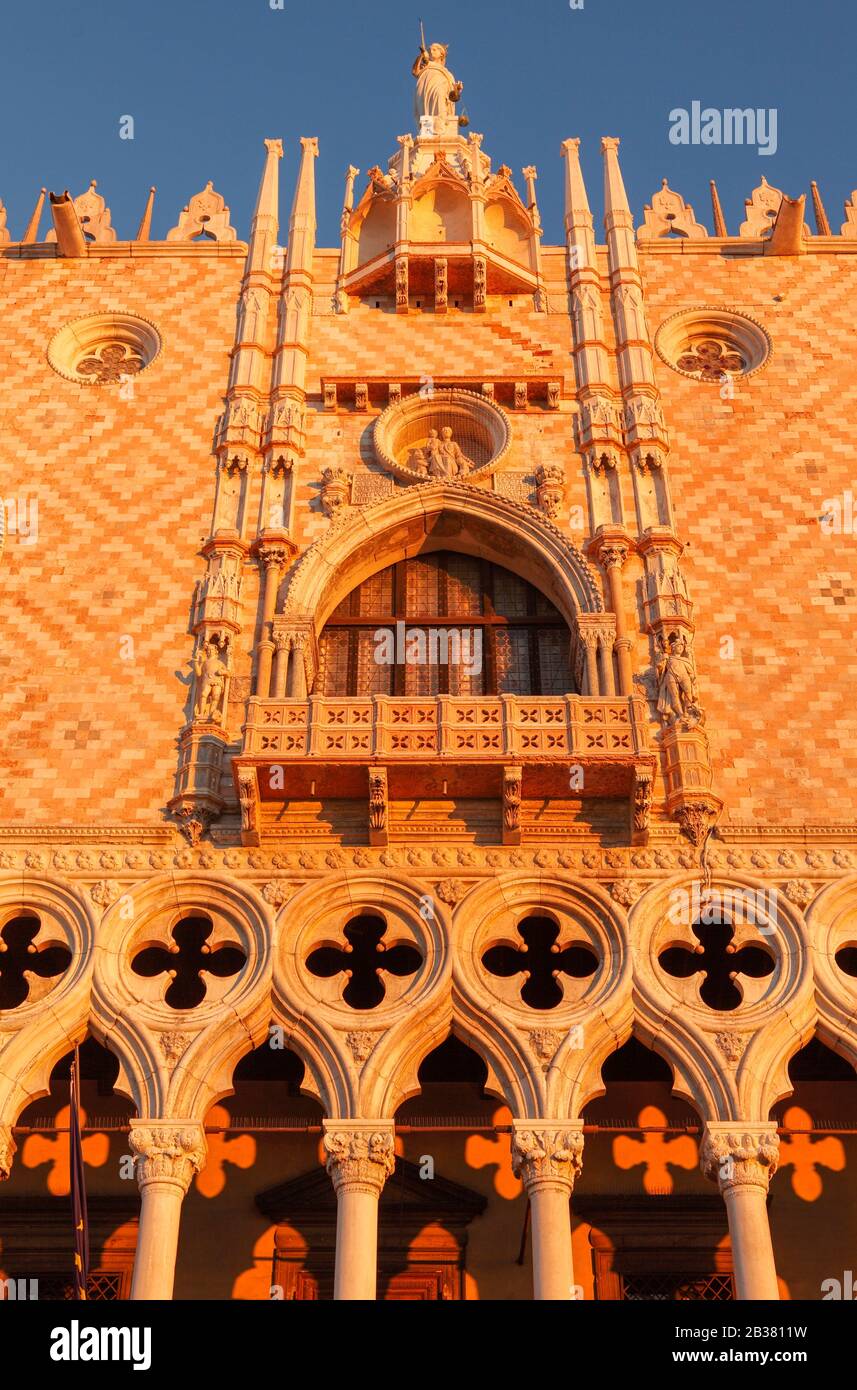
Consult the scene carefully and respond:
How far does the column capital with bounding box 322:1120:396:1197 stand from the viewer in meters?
16.0

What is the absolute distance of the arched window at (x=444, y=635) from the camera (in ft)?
69.3

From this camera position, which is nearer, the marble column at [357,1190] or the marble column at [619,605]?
the marble column at [357,1190]

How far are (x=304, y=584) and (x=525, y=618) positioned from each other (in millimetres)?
3132

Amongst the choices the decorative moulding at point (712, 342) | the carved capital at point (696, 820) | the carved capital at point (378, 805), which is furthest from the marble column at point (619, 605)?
the decorative moulding at point (712, 342)

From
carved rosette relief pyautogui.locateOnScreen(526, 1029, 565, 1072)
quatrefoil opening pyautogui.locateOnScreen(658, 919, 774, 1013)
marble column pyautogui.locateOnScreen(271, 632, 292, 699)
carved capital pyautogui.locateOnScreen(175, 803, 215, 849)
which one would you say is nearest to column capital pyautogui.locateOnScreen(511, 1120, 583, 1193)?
carved rosette relief pyautogui.locateOnScreen(526, 1029, 565, 1072)

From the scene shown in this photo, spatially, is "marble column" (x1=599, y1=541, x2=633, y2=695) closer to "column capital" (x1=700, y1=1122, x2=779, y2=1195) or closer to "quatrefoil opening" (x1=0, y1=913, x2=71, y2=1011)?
"column capital" (x1=700, y1=1122, x2=779, y2=1195)

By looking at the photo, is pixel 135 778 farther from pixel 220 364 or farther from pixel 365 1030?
pixel 220 364

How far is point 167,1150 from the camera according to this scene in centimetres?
1611

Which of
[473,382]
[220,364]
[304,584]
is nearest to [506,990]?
[304,584]

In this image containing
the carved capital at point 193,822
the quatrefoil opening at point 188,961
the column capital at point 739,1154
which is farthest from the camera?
the quatrefoil opening at point 188,961

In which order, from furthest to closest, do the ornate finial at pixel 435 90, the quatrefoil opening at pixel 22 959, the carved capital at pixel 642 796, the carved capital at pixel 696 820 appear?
the ornate finial at pixel 435 90, the quatrefoil opening at pixel 22 959, the carved capital at pixel 696 820, the carved capital at pixel 642 796

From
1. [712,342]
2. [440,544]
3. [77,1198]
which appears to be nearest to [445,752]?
[440,544]

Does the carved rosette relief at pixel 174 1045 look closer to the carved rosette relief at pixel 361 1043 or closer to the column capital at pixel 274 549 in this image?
the carved rosette relief at pixel 361 1043

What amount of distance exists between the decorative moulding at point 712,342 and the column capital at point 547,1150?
1252 centimetres
